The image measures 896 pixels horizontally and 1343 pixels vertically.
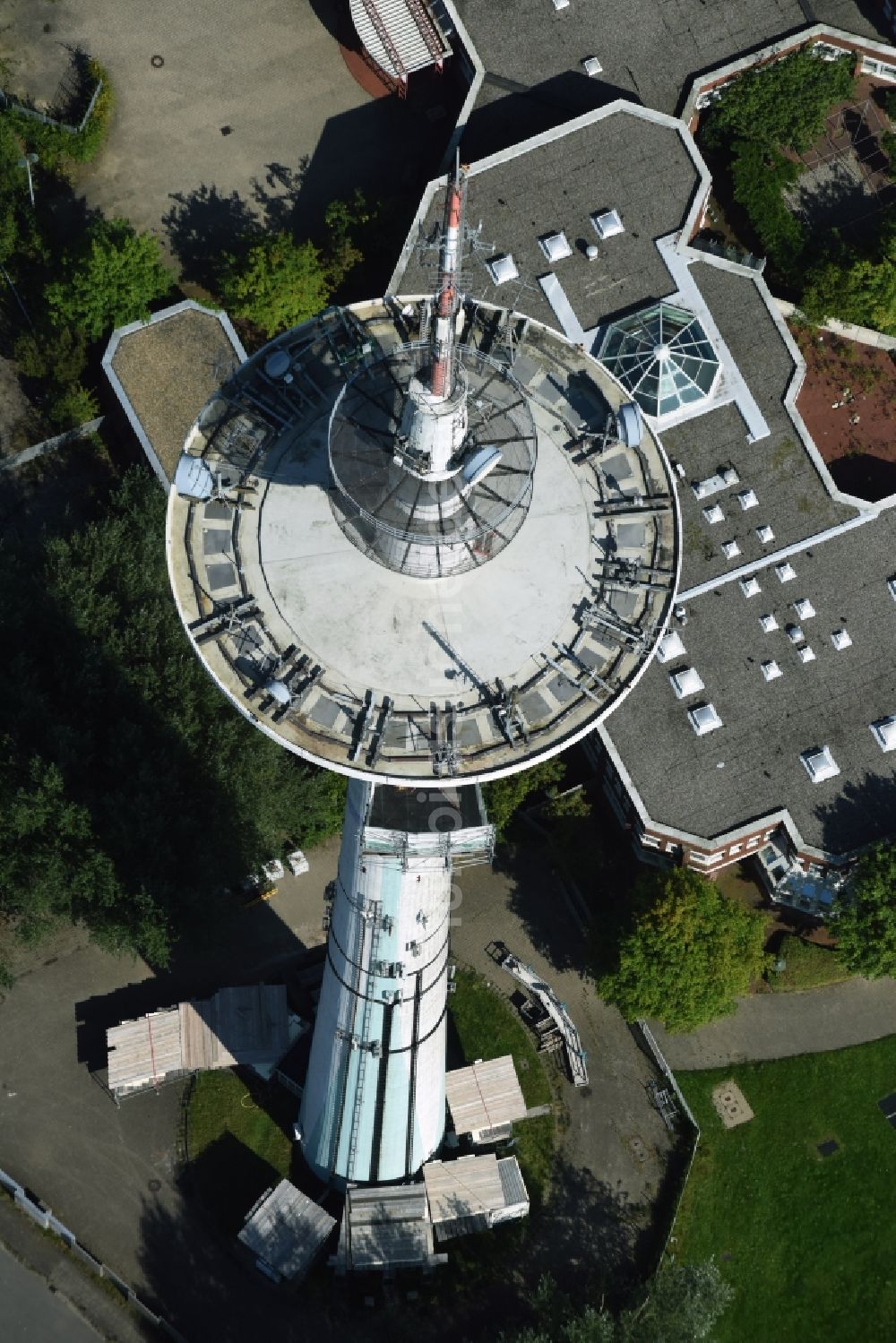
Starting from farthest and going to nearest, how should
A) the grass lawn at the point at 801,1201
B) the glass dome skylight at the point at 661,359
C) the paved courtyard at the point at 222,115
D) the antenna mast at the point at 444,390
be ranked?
the paved courtyard at the point at 222,115, the glass dome skylight at the point at 661,359, the grass lawn at the point at 801,1201, the antenna mast at the point at 444,390

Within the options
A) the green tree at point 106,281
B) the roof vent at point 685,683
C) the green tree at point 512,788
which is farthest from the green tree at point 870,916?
the green tree at point 106,281

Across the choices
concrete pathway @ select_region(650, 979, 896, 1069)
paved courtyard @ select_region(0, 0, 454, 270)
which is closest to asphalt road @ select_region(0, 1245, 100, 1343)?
concrete pathway @ select_region(650, 979, 896, 1069)

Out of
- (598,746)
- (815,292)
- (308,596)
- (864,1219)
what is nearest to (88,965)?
(598,746)

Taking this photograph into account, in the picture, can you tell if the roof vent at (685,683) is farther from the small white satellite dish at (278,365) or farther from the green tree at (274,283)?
the small white satellite dish at (278,365)

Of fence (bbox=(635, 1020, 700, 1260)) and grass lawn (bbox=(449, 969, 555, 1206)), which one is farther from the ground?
grass lawn (bbox=(449, 969, 555, 1206))

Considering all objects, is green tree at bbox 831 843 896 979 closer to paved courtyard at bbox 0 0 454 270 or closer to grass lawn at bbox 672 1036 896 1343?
grass lawn at bbox 672 1036 896 1343

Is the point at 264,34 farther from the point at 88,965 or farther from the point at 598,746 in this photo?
the point at 88,965

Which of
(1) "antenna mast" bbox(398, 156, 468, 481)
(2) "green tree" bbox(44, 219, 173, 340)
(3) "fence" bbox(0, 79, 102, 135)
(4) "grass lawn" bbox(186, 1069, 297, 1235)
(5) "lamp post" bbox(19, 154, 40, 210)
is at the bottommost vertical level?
(4) "grass lawn" bbox(186, 1069, 297, 1235)
